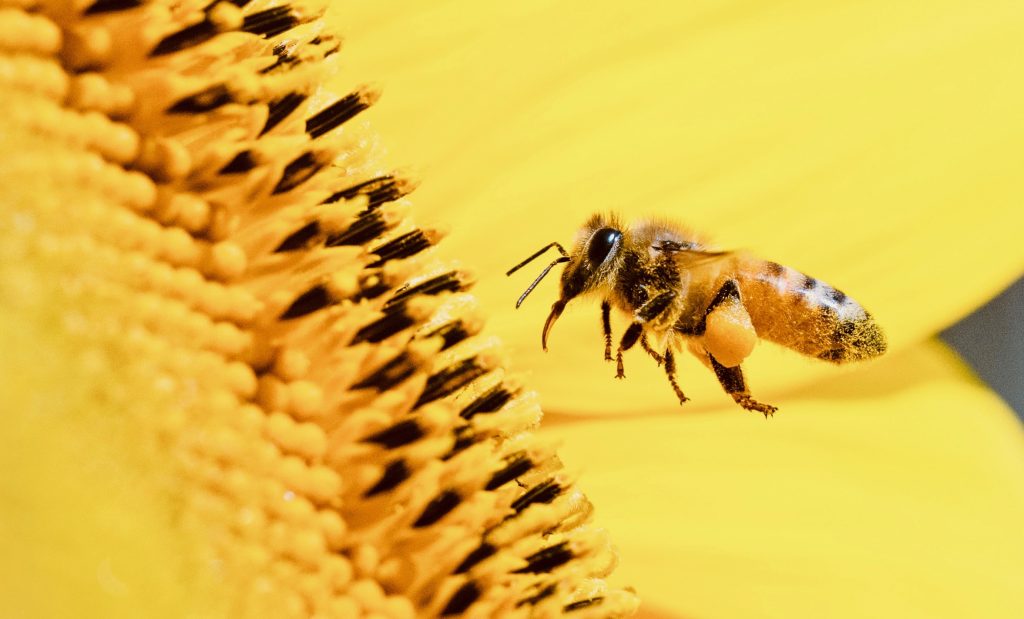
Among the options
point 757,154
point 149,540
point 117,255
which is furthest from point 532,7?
point 149,540

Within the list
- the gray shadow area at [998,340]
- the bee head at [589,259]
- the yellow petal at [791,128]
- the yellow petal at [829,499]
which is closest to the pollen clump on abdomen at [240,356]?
the bee head at [589,259]

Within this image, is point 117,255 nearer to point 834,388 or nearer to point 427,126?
point 427,126

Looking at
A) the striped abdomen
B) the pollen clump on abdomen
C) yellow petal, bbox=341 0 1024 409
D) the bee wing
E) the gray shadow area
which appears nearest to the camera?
the pollen clump on abdomen

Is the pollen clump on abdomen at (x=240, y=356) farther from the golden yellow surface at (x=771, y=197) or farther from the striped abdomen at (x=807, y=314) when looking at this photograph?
the golden yellow surface at (x=771, y=197)

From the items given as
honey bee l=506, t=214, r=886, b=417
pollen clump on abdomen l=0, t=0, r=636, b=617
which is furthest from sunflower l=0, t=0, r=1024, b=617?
honey bee l=506, t=214, r=886, b=417

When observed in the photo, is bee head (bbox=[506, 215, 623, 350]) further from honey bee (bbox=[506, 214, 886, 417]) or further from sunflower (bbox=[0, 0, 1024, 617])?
sunflower (bbox=[0, 0, 1024, 617])

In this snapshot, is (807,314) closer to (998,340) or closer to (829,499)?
(829,499)

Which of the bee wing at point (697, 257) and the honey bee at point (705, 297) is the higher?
the bee wing at point (697, 257)

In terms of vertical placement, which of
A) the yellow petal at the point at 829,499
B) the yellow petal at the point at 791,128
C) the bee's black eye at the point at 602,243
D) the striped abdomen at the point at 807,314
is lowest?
the yellow petal at the point at 829,499
